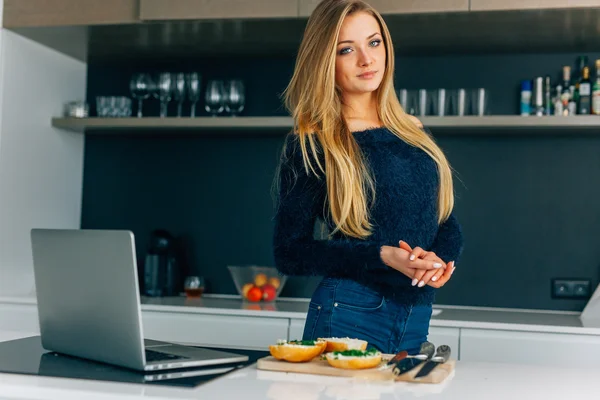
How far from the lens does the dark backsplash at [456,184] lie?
3.30 meters

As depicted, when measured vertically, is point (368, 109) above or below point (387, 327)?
above

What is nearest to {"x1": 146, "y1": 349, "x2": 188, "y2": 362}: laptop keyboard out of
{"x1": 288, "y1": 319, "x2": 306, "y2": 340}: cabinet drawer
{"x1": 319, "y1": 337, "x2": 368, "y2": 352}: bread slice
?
{"x1": 319, "y1": 337, "x2": 368, "y2": 352}: bread slice

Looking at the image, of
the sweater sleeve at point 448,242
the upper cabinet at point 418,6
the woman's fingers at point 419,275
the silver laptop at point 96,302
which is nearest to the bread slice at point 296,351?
the silver laptop at point 96,302

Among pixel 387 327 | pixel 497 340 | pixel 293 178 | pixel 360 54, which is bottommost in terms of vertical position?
pixel 497 340

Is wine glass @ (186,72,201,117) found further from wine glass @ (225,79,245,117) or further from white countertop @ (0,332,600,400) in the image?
white countertop @ (0,332,600,400)

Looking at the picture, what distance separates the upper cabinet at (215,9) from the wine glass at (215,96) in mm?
390

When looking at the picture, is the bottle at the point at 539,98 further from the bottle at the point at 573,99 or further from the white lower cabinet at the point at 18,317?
the white lower cabinet at the point at 18,317

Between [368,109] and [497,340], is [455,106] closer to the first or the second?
[497,340]

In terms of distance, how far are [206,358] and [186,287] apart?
1.91 meters

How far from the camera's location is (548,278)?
130 inches

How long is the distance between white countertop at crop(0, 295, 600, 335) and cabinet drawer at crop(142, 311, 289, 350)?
22 millimetres

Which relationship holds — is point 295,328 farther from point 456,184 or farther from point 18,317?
point 18,317

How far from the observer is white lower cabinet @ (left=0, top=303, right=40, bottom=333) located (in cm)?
318

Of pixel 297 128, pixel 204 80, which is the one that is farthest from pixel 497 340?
pixel 204 80
